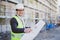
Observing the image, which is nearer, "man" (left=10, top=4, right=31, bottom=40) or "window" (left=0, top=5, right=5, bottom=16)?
"man" (left=10, top=4, right=31, bottom=40)

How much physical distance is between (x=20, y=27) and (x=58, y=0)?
24.3 m

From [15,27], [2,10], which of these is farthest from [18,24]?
[2,10]

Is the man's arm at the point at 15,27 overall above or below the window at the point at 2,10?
below

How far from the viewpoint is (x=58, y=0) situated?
86.0 feet

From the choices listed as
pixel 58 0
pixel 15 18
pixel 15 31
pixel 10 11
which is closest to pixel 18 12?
pixel 15 18

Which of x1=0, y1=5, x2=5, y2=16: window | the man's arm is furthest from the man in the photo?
x1=0, y1=5, x2=5, y2=16: window

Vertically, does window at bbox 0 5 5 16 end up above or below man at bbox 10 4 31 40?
above

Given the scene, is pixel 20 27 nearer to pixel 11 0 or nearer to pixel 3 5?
pixel 3 5

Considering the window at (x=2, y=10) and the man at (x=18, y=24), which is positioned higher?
the window at (x=2, y=10)

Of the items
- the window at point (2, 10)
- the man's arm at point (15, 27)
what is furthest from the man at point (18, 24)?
the window at point (2, 10)

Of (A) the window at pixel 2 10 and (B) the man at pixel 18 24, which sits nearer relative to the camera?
(B) the man at pixel 18 24

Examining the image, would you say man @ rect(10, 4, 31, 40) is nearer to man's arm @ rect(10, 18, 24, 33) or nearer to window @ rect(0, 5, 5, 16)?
man's arm @ rect(10, 18, 24, 33)

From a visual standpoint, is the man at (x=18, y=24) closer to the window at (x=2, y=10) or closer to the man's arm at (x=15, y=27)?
the man's arm at (x=15, y=27)

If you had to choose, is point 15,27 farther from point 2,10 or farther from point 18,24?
point 2,10
